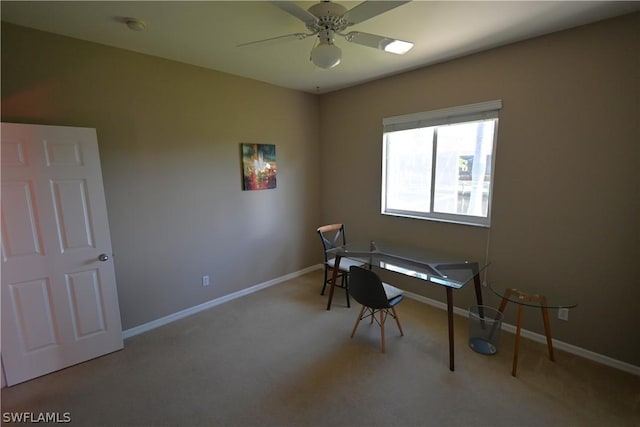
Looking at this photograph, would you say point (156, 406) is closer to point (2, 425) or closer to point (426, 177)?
point (2, 425)

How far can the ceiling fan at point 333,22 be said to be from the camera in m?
1.46

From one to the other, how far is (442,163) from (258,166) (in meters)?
2.19

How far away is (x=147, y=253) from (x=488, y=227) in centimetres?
338

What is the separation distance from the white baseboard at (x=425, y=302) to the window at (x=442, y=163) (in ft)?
3.26

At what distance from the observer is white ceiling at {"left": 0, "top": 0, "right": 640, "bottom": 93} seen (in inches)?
72.6

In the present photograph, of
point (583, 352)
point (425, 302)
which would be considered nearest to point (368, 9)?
point (425, 302)

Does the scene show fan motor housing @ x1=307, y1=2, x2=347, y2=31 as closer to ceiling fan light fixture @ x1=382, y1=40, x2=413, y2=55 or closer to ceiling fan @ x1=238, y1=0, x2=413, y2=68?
ceiling fan @ x1=238, y1=0, x2=413, y2=68

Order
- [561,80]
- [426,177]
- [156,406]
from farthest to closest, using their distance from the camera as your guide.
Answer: [426,177] < [561,80] < [156,406]

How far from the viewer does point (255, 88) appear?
3414 mm

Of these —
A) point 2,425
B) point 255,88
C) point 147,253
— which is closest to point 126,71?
point 255,88
